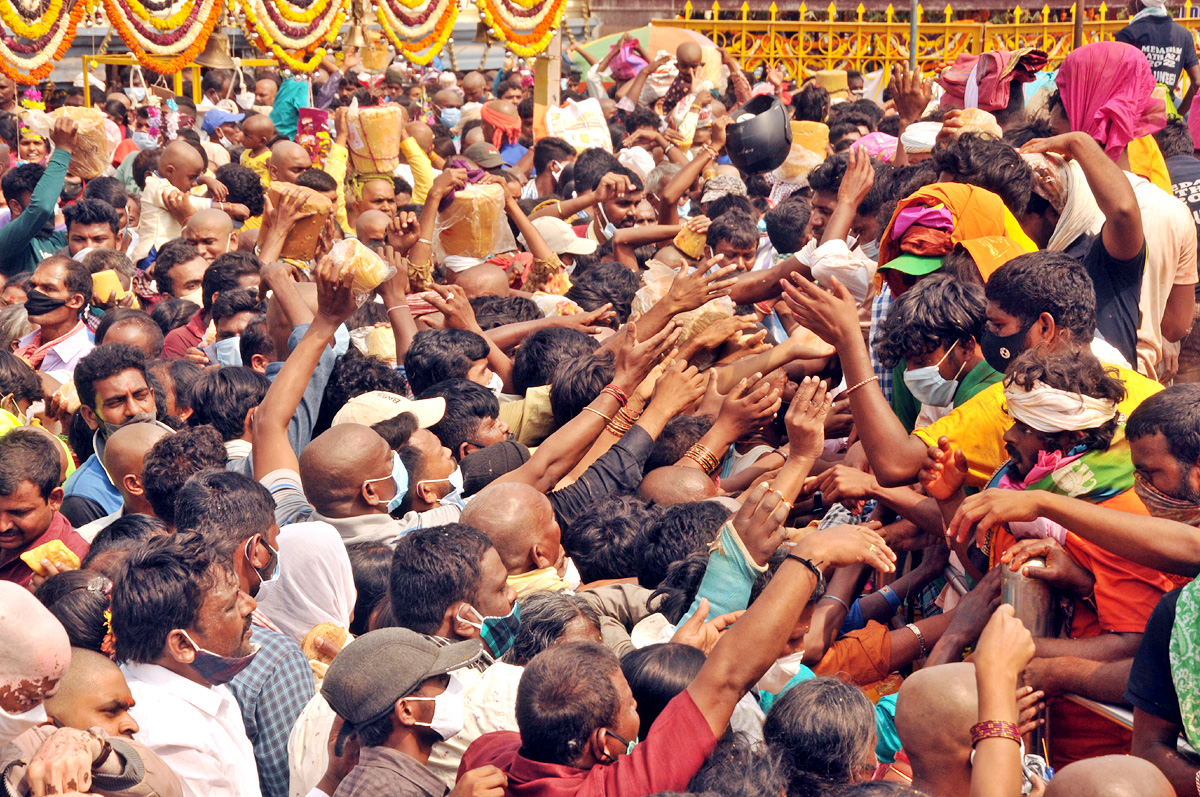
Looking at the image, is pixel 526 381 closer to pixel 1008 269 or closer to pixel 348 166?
pixel 1008 269

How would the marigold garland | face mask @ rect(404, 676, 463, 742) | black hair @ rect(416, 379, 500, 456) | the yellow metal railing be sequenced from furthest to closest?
1. the yellow metal railing
2. the marigold garland
3. black hair @ rect(416, 379, 500, 456)
4. face mask @ rect(404, 676, 463, 742)

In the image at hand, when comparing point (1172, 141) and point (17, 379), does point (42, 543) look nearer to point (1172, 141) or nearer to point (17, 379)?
point (17, 379)

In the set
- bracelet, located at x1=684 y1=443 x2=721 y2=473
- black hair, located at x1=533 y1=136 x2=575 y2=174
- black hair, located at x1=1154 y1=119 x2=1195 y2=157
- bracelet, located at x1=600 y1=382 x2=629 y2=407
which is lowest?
bracelet, located at x1=684 y1=443 x2=721 y2=473

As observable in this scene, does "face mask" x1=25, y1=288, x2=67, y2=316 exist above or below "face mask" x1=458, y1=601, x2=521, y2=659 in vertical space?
above

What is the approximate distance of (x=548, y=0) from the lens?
1268cm

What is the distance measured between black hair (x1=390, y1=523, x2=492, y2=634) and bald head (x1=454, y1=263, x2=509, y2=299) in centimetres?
319

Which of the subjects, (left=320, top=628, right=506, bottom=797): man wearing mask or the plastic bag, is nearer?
(left=320, top=628, right=506, bottom=797): man wearing mask

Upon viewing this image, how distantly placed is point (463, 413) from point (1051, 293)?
7.24 feet

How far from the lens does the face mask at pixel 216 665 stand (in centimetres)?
274

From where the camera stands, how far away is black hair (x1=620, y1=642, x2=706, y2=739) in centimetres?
259

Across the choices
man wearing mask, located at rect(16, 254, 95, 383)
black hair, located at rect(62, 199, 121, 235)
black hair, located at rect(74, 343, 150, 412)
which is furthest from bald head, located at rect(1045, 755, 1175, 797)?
black hair, located at rect(62, 199, 121, 235)

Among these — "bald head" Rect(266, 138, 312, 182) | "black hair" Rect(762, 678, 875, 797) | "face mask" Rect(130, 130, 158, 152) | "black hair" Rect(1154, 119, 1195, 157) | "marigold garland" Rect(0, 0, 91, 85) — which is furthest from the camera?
"marigold garland" Rect(0, 0, 91, 85)

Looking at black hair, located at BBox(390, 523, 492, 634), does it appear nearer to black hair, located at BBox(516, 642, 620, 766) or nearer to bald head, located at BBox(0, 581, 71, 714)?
black hair, located at BBox(516, 642, 620, 766)

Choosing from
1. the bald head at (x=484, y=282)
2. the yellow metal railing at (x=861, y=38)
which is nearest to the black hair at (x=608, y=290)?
the bald head at (x=484, y=282)
